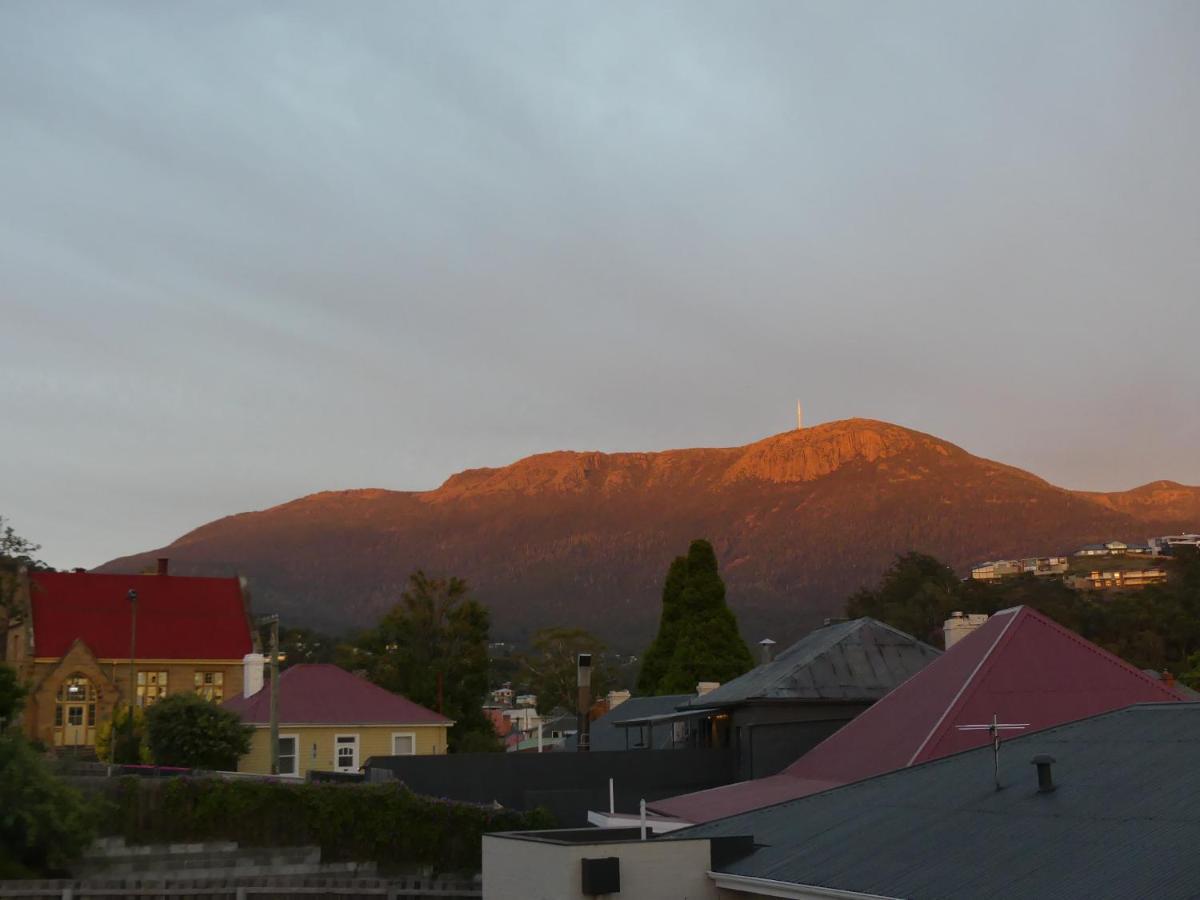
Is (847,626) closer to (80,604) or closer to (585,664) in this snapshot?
(585,664)

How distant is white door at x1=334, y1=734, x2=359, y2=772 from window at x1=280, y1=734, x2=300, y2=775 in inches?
57.3

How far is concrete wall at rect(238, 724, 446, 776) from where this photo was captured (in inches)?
1800

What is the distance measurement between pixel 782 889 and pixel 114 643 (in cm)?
5338

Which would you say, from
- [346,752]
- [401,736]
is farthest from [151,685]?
[401,736]

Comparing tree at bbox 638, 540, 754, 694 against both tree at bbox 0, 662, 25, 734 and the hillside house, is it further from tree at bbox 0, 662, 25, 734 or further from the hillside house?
tree at bbox 0, 662, 25, 734

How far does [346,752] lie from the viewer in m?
47.3

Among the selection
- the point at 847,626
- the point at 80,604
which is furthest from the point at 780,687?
the point at 80,604

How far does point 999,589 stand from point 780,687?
262 feet

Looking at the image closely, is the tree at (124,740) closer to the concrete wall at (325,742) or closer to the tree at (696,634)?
the concrete wall at (325,742)

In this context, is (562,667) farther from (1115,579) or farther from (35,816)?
(1115,579)

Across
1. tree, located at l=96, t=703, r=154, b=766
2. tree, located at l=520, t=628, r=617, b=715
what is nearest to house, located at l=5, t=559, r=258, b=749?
tree, located at l=96, t=703, r=154, b=766

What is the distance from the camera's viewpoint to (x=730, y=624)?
67000 mm

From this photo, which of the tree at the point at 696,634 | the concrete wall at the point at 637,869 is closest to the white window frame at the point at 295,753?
the tree at the point at 696,634

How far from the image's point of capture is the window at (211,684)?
61.9m
